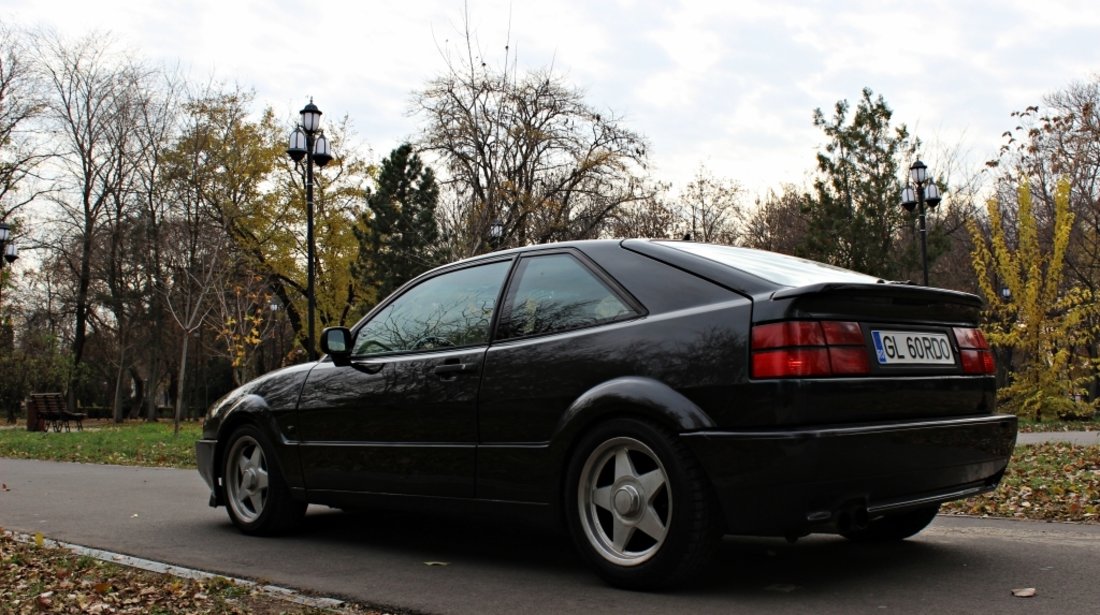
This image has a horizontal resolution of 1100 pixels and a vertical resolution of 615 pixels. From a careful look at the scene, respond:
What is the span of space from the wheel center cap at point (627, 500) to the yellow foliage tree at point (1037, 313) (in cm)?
1719

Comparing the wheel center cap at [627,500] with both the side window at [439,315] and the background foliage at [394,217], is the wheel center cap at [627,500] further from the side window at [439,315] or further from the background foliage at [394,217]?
the background foliage at [394,217]

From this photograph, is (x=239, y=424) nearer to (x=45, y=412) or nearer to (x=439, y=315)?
(x=439, y=315)

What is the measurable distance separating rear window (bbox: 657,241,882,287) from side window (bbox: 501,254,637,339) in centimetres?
43

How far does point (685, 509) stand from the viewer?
12.7ft

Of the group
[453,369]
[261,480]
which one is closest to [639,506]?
[453,369]

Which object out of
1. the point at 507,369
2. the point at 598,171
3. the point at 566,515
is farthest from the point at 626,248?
the point at 598,171

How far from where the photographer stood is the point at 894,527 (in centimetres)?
521

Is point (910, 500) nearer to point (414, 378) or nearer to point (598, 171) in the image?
point (414, 378)

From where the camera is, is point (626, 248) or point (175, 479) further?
point (175, 479)

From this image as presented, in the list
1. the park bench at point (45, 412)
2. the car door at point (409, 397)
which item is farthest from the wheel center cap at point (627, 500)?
the park bench at point (45, 412)

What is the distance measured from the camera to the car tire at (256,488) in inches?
238

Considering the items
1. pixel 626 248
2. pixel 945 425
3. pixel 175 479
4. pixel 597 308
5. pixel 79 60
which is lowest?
pixel 175 479

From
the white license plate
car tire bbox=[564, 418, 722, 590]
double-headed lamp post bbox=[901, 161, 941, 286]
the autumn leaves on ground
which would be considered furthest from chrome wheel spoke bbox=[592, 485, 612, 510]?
double-headed lamp post bbox=[901, 161, 941, 286]

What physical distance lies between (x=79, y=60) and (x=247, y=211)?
1037 cm
